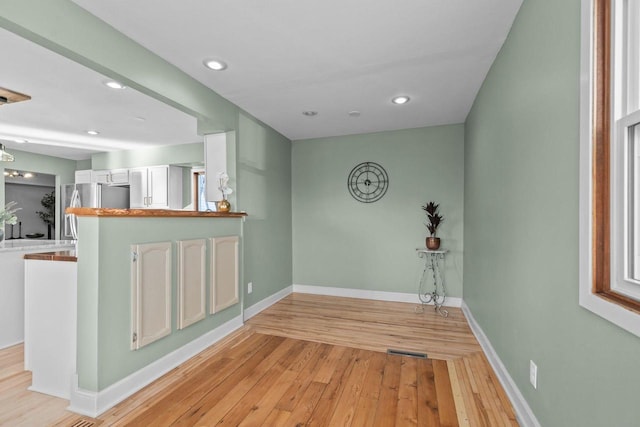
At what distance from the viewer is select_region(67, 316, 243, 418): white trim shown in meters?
1.78

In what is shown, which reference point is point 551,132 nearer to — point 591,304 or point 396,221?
point 591,304

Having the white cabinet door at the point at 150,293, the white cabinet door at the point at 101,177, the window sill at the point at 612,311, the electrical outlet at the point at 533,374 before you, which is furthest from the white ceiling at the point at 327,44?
the white cabinet door at the point at 101,177

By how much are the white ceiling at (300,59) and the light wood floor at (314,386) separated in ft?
7.73

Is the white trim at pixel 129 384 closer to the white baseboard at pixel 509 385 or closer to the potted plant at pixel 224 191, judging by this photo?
the potted plant at pixel 224 191

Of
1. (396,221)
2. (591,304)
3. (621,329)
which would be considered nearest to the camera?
(621,329)

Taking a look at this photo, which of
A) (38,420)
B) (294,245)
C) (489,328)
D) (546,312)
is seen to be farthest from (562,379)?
(294,245)

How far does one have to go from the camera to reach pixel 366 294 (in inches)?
170

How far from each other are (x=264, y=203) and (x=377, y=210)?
157 cm

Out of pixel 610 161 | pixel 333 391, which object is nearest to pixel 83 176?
pixel 333 391

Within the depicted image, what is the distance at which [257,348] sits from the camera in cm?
268

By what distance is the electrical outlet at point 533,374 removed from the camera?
1.56 metres

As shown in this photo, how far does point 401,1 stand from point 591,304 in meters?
1.74

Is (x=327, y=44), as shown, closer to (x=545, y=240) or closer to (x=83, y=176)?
(x=545, y=240)

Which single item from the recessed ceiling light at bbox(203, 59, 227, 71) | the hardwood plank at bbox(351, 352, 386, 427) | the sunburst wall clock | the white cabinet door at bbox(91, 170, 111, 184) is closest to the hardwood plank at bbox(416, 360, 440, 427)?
the hardwood plank at bbox(351, 352, 386, 427)
